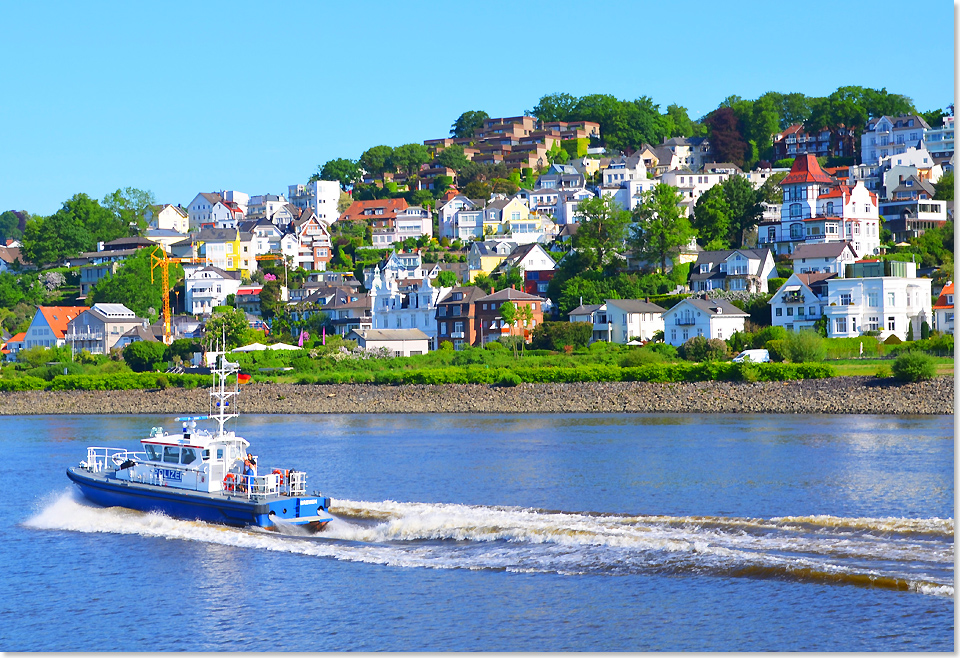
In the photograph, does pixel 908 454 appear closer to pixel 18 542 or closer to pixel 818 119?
pixel 18 542

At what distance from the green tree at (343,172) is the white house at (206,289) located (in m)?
47.3

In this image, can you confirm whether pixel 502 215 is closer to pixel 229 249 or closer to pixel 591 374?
pixel 229 249

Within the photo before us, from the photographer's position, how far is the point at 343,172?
147875 mm

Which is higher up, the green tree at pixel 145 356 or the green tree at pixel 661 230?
the green tree at pixel 661 230

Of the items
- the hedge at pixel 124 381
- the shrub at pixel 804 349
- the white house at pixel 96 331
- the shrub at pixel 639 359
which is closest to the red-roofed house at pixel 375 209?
the white house at pixel 96 331

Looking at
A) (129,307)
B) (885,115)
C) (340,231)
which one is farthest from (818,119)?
(129,307)

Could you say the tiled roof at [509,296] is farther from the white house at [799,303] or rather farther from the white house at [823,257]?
the white house at [823,257]

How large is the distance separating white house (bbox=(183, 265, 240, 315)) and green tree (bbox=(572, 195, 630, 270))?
3544 cm

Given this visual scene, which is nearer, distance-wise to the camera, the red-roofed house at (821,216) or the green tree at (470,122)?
the red-roofed house at (821,216)

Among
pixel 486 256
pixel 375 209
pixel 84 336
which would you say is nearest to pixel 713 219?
pixel 486 256

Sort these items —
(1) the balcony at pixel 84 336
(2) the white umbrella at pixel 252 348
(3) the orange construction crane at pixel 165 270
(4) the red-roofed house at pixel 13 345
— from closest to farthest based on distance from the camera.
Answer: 1. (2) the white umbrella at pixel 252 348
2. (1) the balcony at pixel 84 336
3. (3) the orange construction crane at pixel 165 270
4. (4) the red-roofed house at pixel 13 345

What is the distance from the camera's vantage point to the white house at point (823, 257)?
7519 cm

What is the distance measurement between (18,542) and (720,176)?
9587cm

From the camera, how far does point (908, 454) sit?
34406mm
